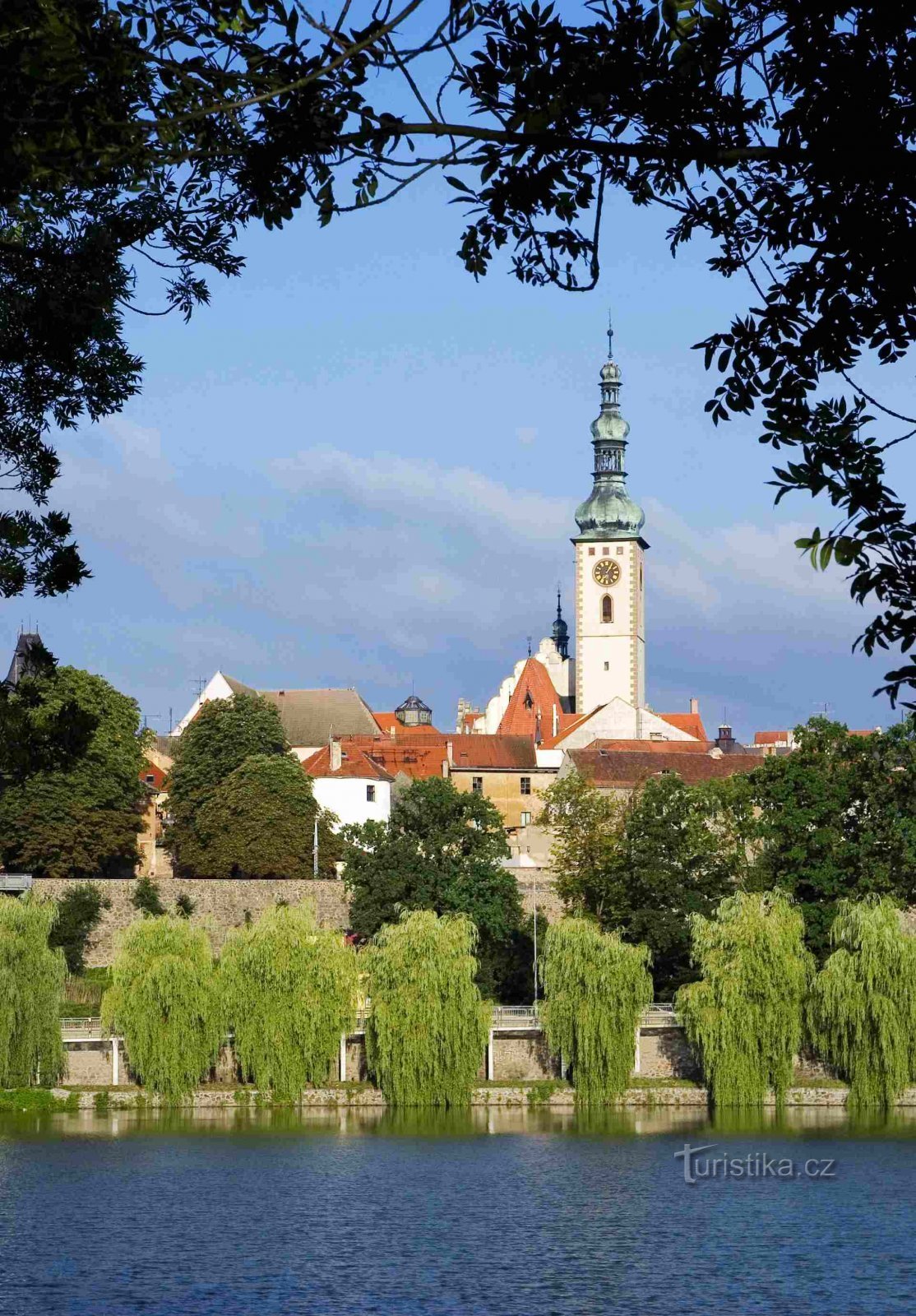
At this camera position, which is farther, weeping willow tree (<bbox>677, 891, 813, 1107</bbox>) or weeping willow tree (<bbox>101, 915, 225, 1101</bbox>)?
weeping willow tree (<bbox>101, 915, 225, 1101</bbox>)

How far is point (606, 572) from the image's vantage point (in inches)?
4793

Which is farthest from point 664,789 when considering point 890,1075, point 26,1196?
point 26,1196

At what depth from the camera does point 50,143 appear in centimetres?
731

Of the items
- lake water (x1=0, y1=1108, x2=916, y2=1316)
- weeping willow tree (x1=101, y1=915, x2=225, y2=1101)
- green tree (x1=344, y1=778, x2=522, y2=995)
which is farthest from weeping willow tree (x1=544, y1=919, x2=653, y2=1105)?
green tree (x1=344, y1=778, x2=522, y2=995)

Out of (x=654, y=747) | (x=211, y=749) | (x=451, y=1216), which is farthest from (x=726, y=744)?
(x=451, y=1216)

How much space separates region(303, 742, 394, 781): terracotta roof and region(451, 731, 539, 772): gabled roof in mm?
12843

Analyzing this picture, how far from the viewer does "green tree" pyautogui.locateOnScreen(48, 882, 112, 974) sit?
2205 inches

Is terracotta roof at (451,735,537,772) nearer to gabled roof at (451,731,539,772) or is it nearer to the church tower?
gabled roof at (451,731,539,772)

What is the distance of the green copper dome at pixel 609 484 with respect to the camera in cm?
12200

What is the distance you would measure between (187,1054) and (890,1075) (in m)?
15.7

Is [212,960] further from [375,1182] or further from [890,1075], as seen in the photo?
[890,1075]

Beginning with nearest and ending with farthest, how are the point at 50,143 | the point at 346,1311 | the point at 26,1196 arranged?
the point at 50,143, the point at 346,1311, the point at 26,1196

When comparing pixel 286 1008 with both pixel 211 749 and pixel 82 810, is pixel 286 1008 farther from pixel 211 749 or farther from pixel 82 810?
pixel 211 749

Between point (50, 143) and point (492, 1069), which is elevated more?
point (50, 143)
